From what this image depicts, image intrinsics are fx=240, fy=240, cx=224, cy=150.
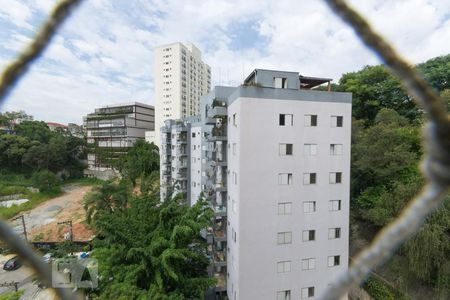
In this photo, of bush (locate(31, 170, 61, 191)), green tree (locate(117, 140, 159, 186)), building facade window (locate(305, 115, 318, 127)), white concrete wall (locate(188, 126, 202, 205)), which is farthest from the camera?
green tree (locate(117, 140, 159, 186))

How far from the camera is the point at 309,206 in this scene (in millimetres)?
8555

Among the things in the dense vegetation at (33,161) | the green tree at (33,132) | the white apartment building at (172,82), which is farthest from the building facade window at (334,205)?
the green tree at (33,132)

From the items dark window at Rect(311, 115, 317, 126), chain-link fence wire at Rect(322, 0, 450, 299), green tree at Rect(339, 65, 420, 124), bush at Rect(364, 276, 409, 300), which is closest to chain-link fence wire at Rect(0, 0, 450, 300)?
chain-link fence wire at Rect(322, 0, 450, 299)

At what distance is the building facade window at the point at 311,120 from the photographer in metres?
8.43

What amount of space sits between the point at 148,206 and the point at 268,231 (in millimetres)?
4619

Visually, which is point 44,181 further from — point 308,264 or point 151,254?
point 308,264

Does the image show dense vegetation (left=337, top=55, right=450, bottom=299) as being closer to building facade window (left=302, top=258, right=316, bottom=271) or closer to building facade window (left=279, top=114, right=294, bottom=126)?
building facade window (left=302, top=258, right=316, bottom=271)

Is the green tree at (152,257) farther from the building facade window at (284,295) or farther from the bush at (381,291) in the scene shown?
the bush at (381,291)

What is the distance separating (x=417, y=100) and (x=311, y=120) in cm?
834

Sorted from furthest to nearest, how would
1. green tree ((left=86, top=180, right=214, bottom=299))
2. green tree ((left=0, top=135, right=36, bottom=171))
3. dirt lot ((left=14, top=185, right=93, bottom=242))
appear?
green tree ((left=0, top=135, right=36, bottom=171)) → dirt lot ((left=14, top=185, right=93, bottom=242)) → green tree ((left=86, top=180, right=214, bottom=299))

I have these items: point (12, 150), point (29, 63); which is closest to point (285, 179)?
point (29, 63)

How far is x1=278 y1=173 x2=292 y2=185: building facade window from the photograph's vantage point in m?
8.30

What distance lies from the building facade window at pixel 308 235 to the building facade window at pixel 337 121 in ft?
12.8

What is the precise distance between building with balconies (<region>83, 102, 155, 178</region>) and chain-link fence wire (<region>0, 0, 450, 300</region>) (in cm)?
3962
